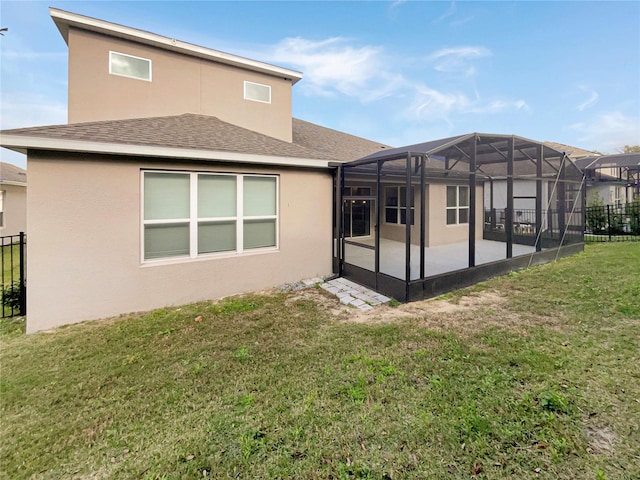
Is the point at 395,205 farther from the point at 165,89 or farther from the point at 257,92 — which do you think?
the point at 165,89

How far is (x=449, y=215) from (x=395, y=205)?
2.15 m

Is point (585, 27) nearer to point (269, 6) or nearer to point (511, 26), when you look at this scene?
point (511, 26)

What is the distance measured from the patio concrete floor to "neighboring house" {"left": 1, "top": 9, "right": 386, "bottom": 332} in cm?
150

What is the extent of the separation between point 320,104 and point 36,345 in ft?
56.8

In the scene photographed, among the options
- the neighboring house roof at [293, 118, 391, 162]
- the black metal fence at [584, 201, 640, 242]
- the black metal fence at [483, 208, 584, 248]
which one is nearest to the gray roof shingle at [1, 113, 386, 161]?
the neighboring house roof at [293, 118, 391, 162]

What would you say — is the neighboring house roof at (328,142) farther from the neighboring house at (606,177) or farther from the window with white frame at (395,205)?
the neighboring house at (606,177)

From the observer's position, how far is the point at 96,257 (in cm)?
477

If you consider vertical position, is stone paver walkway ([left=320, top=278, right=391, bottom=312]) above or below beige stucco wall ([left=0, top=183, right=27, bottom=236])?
below

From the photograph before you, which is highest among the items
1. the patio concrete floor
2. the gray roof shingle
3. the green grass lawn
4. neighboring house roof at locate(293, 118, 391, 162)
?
neighboring house roof at locate(293, 118, 391, 162)

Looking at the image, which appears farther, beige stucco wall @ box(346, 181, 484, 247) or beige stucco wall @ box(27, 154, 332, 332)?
beige stucco wall @ box(346, 181, 484, 247)

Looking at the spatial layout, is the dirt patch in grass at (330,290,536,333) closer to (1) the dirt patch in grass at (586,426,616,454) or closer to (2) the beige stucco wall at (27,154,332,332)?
(1) the dirt patch in grass at (586,426,616,454)

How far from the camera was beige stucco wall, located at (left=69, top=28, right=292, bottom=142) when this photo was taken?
243 inches

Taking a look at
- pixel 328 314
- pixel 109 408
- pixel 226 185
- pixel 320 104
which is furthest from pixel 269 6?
pixel 109 408

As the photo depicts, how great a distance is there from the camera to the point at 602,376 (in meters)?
2.92
